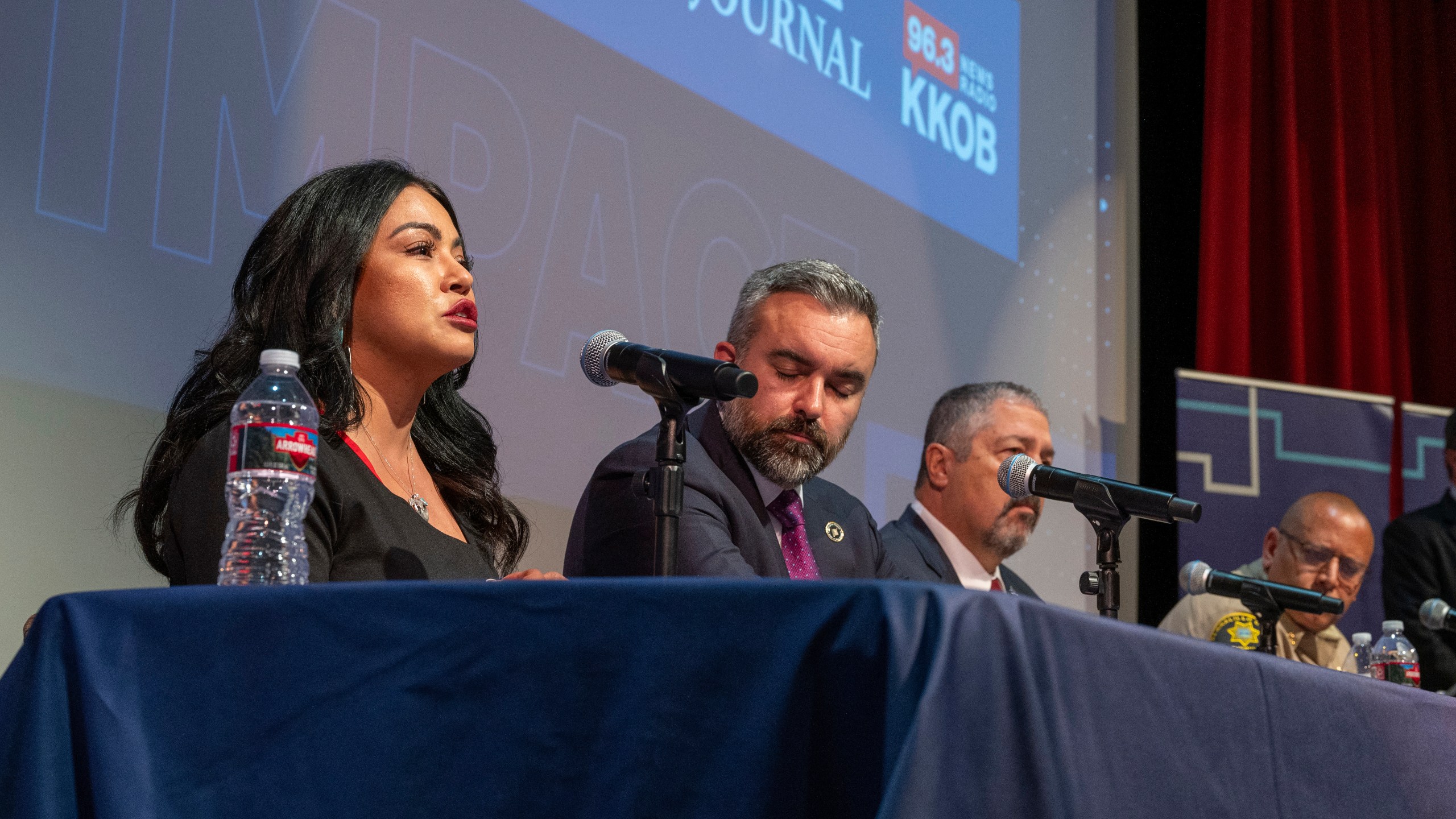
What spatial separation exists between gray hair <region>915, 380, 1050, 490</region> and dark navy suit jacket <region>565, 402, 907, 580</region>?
0.92 meters

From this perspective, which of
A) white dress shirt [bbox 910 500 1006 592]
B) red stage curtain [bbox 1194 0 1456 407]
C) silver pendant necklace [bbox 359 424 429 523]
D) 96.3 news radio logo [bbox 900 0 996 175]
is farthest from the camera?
red stage curtain [bbox 1194 0 1456 407]

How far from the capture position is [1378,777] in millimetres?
1361

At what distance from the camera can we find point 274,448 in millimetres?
1425

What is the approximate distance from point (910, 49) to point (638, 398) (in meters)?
1.67

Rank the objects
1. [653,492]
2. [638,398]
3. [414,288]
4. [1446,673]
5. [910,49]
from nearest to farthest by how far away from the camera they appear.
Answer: [653,492] < [414,288] < [638,398] < [1446,673] < [910,49]

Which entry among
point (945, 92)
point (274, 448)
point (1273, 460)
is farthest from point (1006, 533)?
point (274, 448)

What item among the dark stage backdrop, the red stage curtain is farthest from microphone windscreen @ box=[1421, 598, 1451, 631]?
the red stage curtain

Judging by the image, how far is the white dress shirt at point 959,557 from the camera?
344 cm

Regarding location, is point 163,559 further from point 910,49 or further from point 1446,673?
point 1446,673

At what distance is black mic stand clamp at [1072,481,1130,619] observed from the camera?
209cm

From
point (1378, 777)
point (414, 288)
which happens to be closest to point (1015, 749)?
point (1378, 777)

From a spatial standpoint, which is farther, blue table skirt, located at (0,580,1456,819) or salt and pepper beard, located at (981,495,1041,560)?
salt and pepper beard, located at (981,495,1041,560)

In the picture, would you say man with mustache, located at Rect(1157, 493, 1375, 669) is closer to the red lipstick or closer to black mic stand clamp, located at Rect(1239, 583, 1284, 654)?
black mic stand clamp, located at Rect(1239, 583, 1284, 654)

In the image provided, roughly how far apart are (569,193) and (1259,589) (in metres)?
1.78
